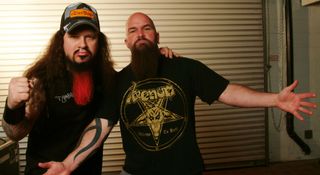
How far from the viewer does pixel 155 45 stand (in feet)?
6.47

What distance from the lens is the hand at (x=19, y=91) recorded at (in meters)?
1.48

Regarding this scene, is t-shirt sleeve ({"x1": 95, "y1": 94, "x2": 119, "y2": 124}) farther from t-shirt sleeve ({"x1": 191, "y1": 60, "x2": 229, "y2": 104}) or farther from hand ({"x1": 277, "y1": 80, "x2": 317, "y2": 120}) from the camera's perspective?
hand ({"x1": 277, "y1": 80, "x2": 317, "y2": 120})

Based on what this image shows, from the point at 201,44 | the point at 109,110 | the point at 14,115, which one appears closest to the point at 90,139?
the point at 109,110

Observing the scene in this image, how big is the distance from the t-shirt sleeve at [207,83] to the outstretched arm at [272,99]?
0.04m

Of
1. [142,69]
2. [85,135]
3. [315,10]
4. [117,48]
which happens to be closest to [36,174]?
[85,135]

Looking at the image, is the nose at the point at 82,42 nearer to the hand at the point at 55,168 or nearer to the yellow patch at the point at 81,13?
the yellow patch at the point at 81,13

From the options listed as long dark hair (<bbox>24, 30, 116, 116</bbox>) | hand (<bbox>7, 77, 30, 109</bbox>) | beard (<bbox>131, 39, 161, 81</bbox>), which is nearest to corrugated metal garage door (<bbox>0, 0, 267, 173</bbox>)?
long dark hair (<bbox>24, 30, 116, 116</bbox>)

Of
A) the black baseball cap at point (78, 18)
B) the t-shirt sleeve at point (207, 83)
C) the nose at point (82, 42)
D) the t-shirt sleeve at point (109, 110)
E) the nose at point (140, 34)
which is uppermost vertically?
the black baseball cap at point (78, 18)

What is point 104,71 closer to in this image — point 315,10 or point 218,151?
point 218,151

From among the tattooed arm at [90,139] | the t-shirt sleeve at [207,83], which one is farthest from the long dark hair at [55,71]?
the t-shirt sleeve at [207,83]

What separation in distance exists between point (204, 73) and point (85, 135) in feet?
2.71

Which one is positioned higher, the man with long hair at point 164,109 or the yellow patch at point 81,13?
the yellow patch at point 81,13

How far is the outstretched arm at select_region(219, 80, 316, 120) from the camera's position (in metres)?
1.60

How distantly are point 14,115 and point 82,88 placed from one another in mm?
408
